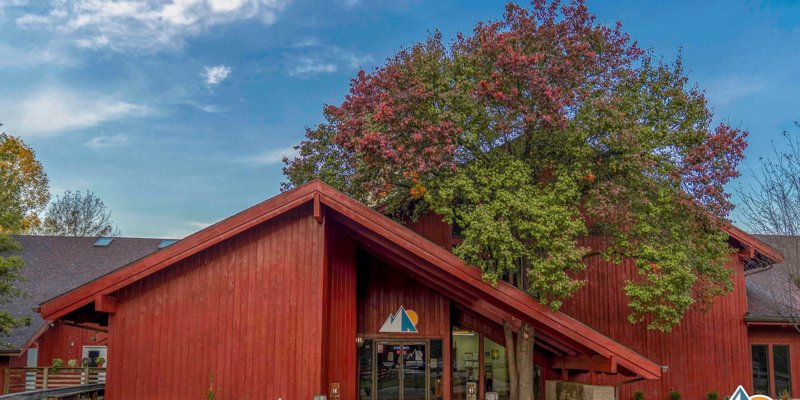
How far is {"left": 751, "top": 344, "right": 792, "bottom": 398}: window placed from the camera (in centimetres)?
1794

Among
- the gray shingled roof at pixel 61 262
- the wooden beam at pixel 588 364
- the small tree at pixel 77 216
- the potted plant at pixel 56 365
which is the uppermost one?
the small tree at pixel 77 216

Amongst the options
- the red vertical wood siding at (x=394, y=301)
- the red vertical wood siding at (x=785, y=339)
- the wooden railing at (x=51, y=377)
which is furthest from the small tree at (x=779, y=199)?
the wooden railing at (x=51, y=377)

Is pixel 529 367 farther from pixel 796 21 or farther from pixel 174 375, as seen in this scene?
pixel 796 21

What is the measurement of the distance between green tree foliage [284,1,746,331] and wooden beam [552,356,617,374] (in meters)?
1.38

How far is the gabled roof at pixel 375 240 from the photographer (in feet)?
39.3

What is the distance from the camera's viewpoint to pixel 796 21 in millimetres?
15898

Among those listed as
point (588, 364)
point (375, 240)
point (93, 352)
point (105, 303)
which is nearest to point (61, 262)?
point (93, 352)

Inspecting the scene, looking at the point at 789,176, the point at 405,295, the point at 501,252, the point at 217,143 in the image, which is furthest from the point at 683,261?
the point at 217,143

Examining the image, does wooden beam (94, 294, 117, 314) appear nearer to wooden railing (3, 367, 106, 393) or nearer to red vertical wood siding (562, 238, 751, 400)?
wooden railing (3, 367, 106, 393)

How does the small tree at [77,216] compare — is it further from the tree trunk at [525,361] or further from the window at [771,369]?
the window at [771,369]

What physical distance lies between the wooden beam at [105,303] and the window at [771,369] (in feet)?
56.0

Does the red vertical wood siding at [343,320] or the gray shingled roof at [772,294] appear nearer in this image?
the red vertical wood siding at [343,320]

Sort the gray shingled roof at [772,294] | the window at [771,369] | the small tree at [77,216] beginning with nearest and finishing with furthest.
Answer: the gray shingled roof at [772,294] → the window at [771,369] → the small tree at [77,216]

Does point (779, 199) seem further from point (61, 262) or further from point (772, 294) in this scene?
point (61, 262)
